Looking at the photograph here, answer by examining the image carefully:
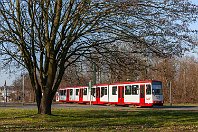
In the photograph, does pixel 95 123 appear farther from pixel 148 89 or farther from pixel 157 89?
pixel 157 89

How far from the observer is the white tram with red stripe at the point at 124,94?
44219 millimetres

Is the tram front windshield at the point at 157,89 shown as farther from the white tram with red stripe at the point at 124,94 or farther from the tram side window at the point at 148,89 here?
the tram side window at the point at 148,89

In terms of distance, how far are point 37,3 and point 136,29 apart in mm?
5895

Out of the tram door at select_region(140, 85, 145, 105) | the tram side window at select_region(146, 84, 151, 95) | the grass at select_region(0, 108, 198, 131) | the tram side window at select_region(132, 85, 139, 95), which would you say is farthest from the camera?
the tram side window at select_region(132, 85, 139, 95)

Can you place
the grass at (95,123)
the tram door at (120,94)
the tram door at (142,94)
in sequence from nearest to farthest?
the grass at (95,123)
the tram door at (142,94)
the tram door at (120,94)

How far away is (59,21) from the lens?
23.0 metres

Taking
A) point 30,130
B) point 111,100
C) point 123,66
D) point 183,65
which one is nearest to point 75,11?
point 123,66

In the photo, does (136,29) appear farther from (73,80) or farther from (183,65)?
(183,65)

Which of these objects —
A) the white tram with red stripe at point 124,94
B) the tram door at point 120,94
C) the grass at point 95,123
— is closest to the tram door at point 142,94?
the white tram with red stripe at point 124,94

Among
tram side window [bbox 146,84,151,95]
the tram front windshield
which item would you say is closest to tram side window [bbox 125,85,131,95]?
tram side window [bbox 146,84,151,95]

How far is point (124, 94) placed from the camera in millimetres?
47406

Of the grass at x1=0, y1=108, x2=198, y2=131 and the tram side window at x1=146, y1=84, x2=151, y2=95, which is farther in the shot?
the tram side window at x1=146, y1=84, x2=151, y2=95

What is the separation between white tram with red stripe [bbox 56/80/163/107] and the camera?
4422 cm

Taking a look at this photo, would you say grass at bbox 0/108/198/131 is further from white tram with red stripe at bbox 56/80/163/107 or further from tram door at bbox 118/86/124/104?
tram door at bbox 118/86/124/104
